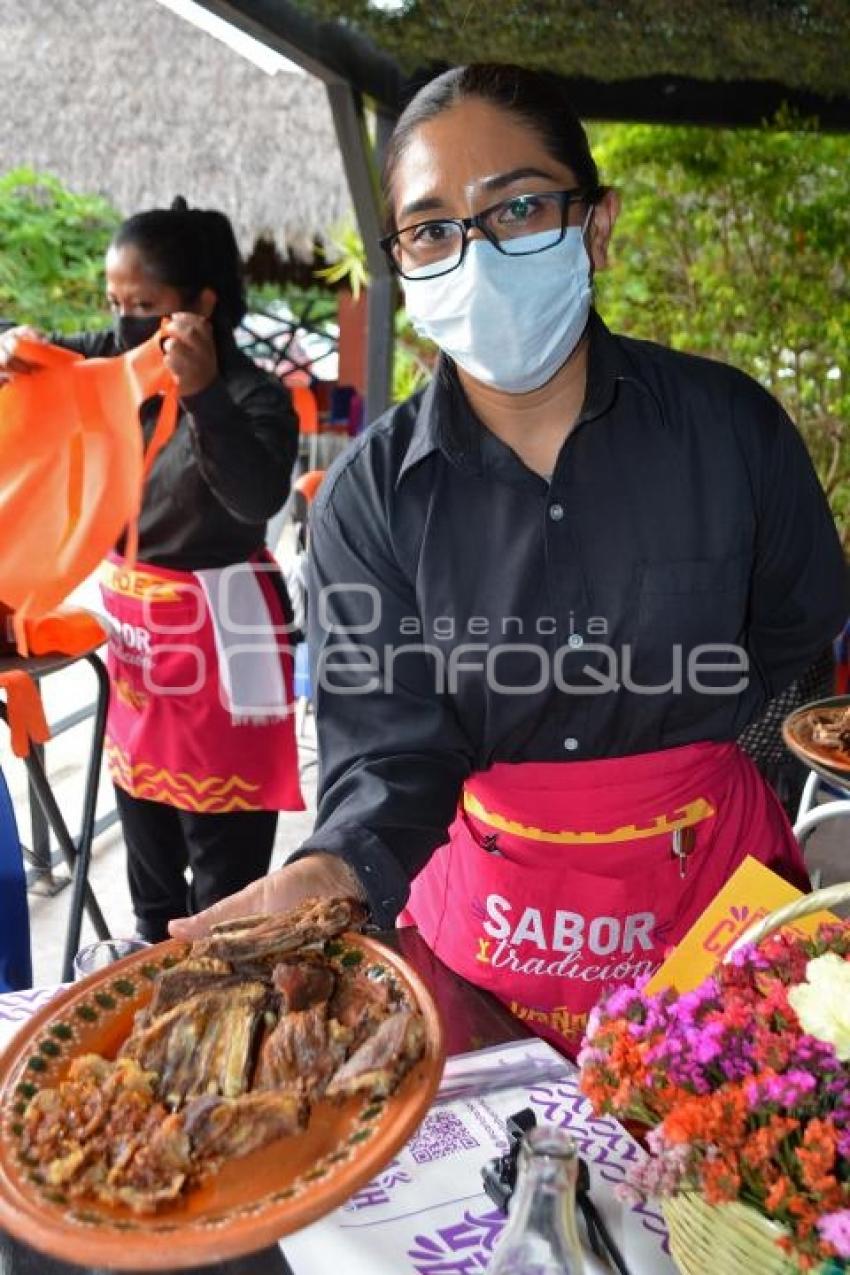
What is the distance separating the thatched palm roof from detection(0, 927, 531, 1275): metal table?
18.4ft

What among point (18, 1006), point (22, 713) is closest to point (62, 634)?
point (22, 713)

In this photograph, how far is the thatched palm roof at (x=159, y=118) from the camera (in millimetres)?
5695

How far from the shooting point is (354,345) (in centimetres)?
1018

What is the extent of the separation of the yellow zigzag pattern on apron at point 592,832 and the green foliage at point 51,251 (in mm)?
3970

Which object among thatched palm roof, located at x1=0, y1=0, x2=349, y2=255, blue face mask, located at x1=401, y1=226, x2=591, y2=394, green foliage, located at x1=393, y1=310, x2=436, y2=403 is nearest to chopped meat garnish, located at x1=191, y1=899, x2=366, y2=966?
blue face mask, located at x1=401, y1=226, x2=591, y2=394

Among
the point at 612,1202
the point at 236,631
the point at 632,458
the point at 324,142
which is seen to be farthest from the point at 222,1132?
the point at 324,142

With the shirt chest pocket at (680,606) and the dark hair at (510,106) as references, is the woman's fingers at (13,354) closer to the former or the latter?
the dark hair at (510,106)

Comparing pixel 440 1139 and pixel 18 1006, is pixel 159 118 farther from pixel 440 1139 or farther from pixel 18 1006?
pixel 440 1139

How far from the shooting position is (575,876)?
4.73 feet

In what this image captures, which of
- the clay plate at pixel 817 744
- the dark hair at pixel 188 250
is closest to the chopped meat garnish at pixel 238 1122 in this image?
the clay plate at pixel 817 744

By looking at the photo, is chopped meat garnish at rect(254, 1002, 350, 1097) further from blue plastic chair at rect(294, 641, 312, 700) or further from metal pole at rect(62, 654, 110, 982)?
blue plastic chair at rect(294, 641, 312, 700)

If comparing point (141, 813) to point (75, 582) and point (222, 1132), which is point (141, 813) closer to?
point (75, 582)

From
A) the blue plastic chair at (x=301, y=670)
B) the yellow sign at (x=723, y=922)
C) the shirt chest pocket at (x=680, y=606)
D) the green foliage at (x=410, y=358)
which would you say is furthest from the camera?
the green foliage at (x=410, y=358)

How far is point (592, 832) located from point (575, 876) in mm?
65
